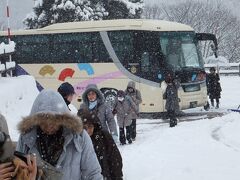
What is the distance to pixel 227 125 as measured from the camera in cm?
1532

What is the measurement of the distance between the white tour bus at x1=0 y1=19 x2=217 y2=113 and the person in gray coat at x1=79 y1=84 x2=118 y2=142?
10490 mm

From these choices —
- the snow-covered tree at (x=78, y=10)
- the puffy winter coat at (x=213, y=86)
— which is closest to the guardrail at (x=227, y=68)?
the snow-covered tree at (x=78, y=10)

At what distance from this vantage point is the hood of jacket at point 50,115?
3.47 m

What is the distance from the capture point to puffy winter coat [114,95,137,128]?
44.6 feet

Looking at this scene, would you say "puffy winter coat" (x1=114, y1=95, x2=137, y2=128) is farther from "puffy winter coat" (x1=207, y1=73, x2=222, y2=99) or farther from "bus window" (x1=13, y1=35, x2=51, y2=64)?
"bus window" (x1=13, y1=35, x2=51, y2=64)

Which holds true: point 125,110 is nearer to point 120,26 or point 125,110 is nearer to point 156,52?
point 156,52

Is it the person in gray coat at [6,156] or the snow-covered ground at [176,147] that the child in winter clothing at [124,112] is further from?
the person in gray coat at [6,156]

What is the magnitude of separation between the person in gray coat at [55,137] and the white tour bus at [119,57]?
14.9m

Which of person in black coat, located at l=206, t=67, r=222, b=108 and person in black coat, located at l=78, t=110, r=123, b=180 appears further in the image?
person in black coat, located at l=206, t=67, r=222, b=108

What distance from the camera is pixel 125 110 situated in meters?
13.6

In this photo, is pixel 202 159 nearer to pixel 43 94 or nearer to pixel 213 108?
pixel 43 94

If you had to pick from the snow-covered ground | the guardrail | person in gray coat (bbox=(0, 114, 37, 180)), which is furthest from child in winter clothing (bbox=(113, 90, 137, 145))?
the guardrail

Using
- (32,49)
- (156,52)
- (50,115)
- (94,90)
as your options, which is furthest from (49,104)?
(32,49)

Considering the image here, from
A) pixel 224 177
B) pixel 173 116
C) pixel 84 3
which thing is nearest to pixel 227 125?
pixel 173 116
